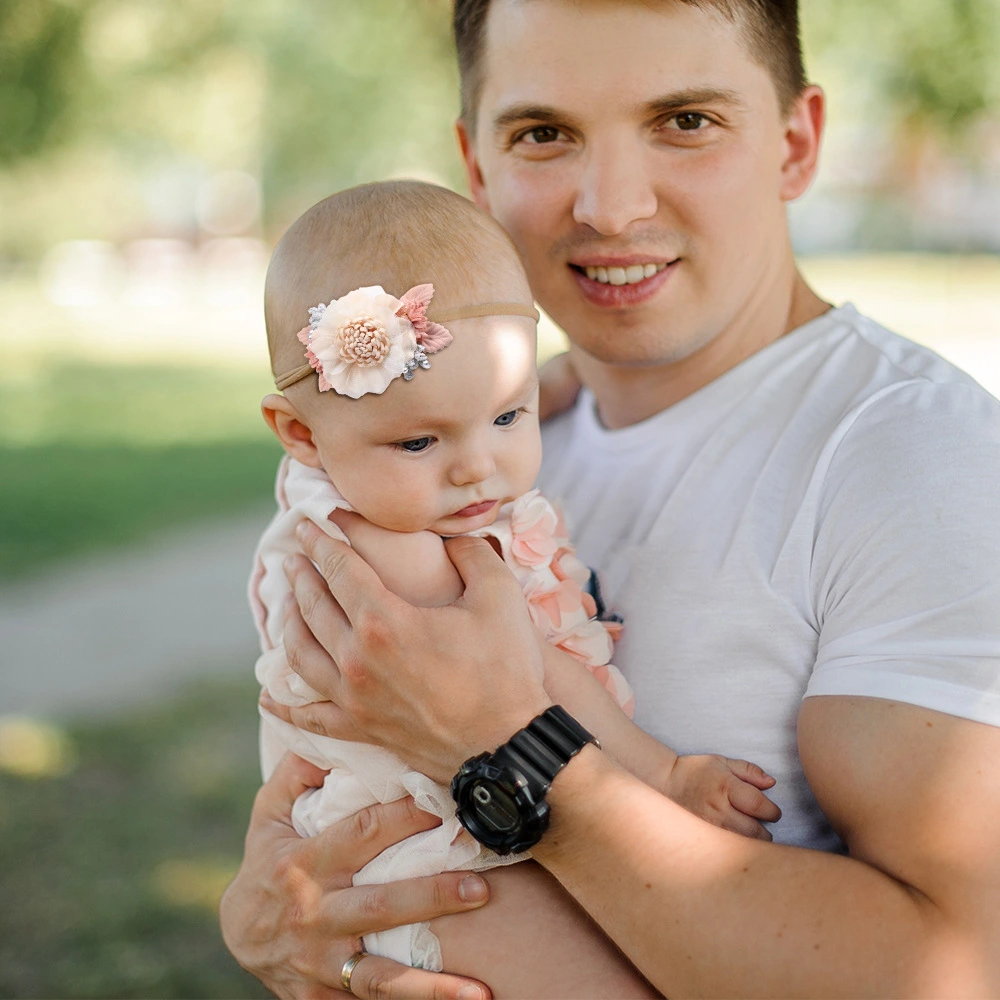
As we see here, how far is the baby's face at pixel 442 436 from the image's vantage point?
6.53 feet

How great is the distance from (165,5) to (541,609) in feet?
43.1

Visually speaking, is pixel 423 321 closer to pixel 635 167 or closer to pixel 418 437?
pixel 418 437

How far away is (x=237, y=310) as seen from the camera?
89.5 ft

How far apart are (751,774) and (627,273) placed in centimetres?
105

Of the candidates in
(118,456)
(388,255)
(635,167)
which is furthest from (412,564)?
(118,456)

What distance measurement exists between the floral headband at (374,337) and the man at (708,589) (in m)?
0.32

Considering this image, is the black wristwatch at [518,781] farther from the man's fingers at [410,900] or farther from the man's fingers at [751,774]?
the man's fingers at [751,774]

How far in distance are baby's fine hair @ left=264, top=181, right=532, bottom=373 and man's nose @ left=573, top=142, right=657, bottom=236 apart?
0.24 meters

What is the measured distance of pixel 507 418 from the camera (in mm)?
2121

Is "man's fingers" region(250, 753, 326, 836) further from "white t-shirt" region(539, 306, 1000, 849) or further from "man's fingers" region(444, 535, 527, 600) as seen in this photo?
"white t-shirt" region(539, 306, 1000, 849)

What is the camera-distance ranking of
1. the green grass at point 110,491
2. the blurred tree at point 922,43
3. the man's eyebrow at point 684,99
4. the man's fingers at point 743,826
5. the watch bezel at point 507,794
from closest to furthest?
the watch bezel at point 507,794 → the man's fingers at point 743,826 → the man's eyebrow at point 684,99 → the green grass at point 110,491 → the blurred tree at point 922,43

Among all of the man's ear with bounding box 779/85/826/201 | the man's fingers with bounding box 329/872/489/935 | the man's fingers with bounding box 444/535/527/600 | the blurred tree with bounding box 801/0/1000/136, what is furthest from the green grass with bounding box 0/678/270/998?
the blurred tree with bounding box 801/0/1000/136


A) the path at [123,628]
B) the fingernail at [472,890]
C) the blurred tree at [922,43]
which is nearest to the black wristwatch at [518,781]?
the fingernail at [472,890]

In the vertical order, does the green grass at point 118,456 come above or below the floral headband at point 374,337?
below
